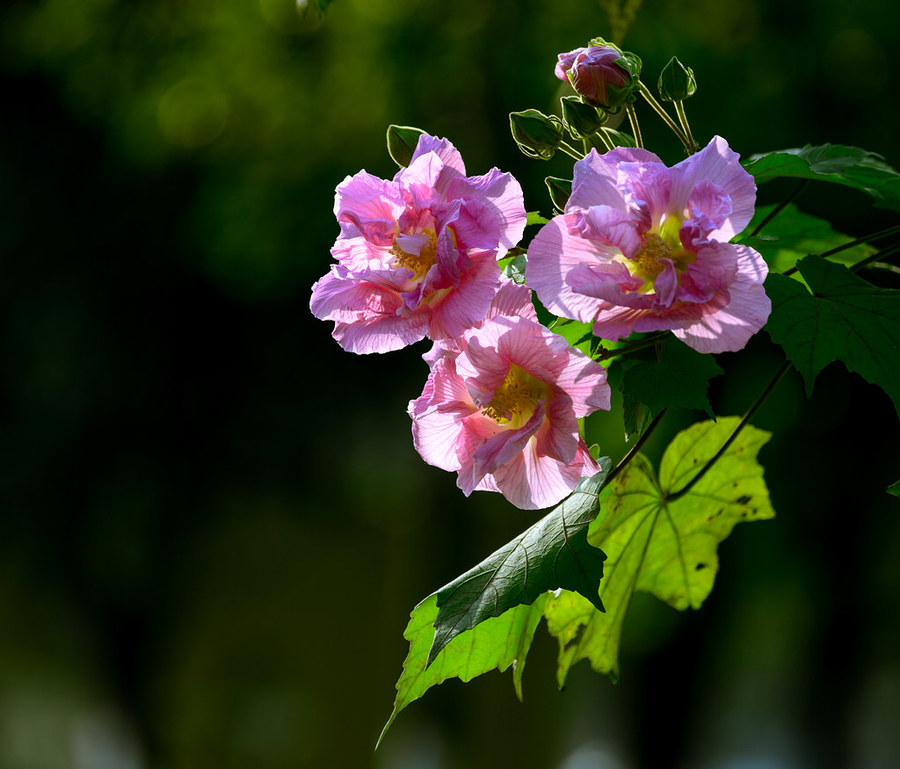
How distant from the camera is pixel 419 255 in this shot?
24.4 inches

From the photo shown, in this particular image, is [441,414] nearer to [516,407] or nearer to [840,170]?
[516,407]

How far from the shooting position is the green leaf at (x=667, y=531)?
0.92m

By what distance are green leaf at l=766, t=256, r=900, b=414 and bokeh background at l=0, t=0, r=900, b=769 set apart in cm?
299

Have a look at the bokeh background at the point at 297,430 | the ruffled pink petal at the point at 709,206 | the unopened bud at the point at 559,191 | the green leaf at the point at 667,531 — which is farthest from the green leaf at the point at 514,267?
the bokeh background at the point at 297,430

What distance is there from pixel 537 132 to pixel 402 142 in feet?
0.32

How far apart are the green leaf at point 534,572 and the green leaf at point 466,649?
0.04 metres

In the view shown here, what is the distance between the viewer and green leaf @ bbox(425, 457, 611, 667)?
641 mm

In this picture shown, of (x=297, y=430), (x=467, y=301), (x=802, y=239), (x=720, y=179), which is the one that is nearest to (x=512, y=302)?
(x=467, y=301)

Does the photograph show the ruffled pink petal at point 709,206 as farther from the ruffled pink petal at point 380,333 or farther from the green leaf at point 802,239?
the green leaf at point 802,239

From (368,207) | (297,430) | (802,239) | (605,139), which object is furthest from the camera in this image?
(297,430)

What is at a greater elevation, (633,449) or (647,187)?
(647,187)

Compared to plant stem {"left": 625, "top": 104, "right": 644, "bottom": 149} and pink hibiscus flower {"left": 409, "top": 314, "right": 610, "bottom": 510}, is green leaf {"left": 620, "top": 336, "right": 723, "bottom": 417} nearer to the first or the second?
pink hibiscus flower {"left": 409, "top": 314, "right": 610, "bottom": 510}

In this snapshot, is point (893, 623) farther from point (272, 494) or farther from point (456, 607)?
point (456, 607)

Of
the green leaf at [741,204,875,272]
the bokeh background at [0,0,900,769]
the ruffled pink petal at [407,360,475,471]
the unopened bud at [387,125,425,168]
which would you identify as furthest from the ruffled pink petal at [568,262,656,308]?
the bokeh background at [0,0,900,769]
